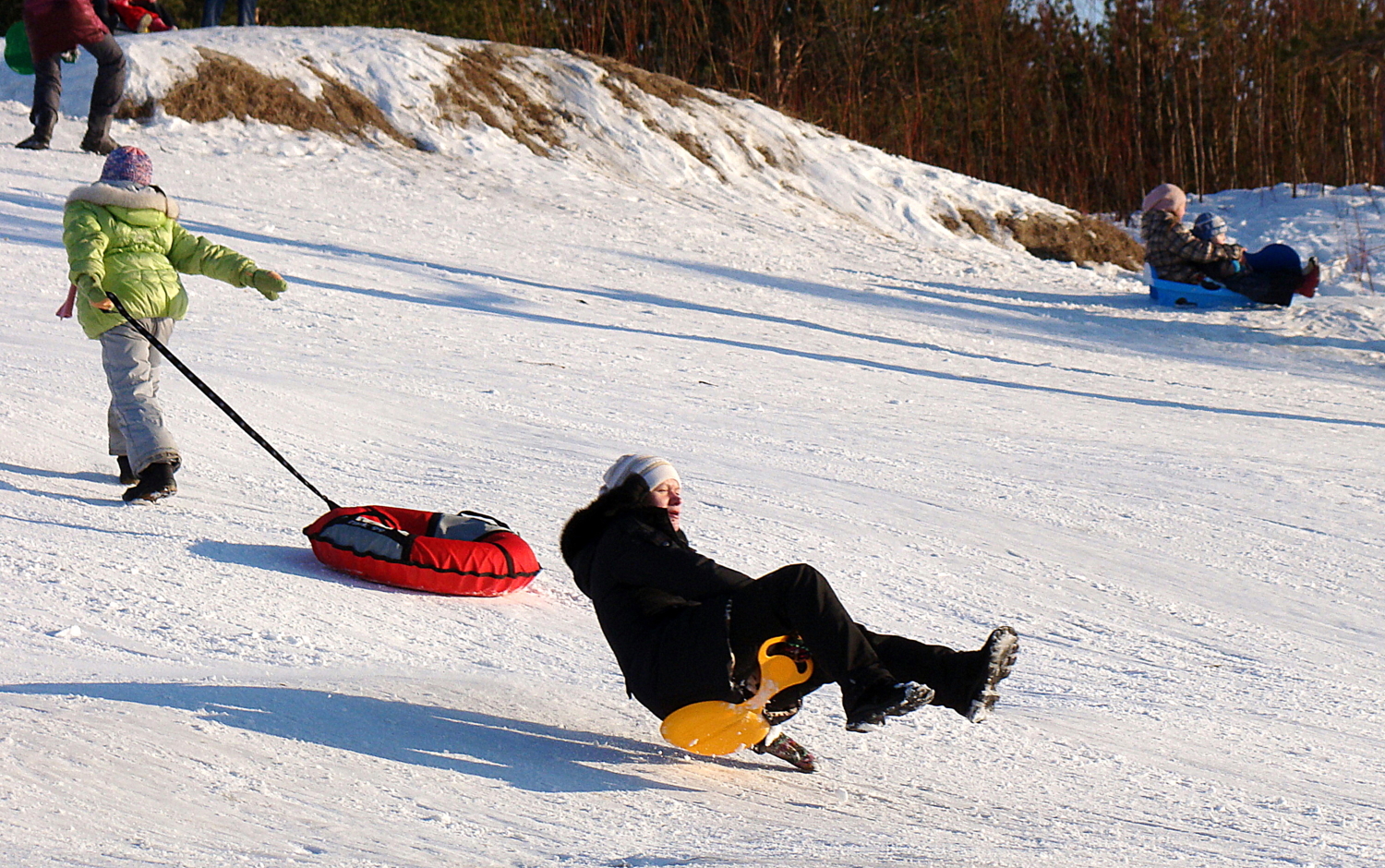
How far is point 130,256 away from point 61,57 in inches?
275

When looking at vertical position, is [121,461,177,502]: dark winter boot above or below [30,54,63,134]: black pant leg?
below

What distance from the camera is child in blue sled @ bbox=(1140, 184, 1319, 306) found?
39.2 ft

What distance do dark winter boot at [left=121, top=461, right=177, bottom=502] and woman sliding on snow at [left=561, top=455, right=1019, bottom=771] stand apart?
7.58 feet

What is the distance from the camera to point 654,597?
11.0ft

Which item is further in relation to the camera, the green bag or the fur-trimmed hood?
the green bag

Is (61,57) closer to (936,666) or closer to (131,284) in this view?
(131,284)

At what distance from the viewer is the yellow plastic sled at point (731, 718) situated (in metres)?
3.14

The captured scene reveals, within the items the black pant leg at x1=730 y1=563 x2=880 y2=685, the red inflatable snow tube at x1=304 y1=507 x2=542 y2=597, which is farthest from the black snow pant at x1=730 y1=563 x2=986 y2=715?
the red inflatable snow tube at x1=304 y1=507 x2=542 y2=597

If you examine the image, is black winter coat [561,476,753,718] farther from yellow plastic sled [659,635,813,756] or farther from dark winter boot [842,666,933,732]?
dark winter boot [842,666,933,732]

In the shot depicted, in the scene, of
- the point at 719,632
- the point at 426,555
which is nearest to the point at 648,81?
the point at 426,555

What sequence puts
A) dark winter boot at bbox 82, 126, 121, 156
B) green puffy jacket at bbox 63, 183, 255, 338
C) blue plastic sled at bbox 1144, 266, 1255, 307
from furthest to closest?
blue plastic sled at bbox 1144, 266, 1255, 307 < dark winter boot at bbox 82, 126, 121, 156 < green puffy jacket at bbox 63, 183, 255, 338

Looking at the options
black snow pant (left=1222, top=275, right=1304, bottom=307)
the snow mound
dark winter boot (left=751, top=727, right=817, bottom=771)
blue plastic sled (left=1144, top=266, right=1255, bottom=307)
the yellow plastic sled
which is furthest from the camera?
the snow mound

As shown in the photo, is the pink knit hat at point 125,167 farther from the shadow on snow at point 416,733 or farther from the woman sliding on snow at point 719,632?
the woman sliding on snow at point 719,632

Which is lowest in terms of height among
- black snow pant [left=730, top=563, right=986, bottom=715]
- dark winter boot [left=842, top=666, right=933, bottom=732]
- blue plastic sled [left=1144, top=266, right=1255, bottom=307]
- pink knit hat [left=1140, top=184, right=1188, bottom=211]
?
dark winter boot [left=842, top=666, right=933, bottom=732]
